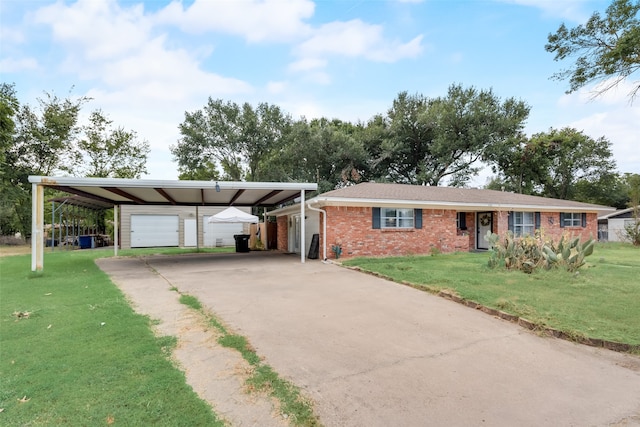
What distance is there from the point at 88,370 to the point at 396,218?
11834mm

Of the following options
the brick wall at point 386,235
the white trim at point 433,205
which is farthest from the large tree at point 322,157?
→ the brick wall at point 386,235

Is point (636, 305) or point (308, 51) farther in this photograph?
point (308, 51)

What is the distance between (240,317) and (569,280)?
7.06 metres

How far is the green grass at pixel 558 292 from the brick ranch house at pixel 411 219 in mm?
3004

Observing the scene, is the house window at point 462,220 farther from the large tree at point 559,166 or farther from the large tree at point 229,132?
the large tree at point 229,132

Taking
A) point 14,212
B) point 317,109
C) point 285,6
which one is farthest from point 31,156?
point 285,6

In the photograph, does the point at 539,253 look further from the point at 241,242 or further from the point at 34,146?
the point at 34,146

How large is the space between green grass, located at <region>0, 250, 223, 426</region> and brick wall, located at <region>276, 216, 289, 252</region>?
1170 centimetres

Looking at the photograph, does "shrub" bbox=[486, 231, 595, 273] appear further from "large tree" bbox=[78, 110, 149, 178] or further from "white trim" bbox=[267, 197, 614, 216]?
"large tree" bbox=[78, 110, 149, 178]

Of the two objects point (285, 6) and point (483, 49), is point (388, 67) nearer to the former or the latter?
point (483, 49)

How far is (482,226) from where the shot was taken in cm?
1677

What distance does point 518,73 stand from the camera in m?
9.45

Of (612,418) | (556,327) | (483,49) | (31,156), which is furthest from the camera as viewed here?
Answer: (31,156)

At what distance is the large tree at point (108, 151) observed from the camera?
27.2 m
